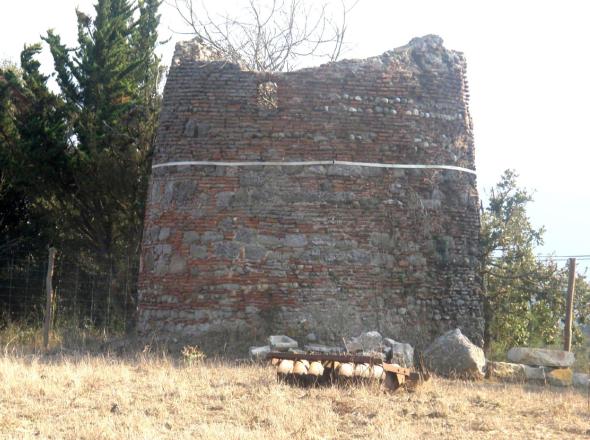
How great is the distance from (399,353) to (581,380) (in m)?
2.53

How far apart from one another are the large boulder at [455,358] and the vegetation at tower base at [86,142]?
259 inches

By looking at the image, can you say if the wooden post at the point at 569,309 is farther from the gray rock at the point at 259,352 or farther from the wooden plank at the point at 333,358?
the gray rock at the point at 259,352

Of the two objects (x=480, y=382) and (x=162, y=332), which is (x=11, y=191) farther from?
(x=480, y=382)

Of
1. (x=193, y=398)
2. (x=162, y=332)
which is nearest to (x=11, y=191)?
(x=162, y=332)

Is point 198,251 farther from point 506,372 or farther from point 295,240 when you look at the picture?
point 506,372

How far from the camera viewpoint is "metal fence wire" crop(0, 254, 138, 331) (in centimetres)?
1550

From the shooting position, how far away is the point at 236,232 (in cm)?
1165

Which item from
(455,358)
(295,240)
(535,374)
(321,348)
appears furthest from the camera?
(295,240)

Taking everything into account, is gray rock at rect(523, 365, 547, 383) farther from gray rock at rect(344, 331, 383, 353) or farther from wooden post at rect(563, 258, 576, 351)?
gray rock at rect(344, 331, 383, 353)

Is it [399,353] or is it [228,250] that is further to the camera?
[228,250]

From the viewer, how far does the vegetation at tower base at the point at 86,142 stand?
1546 centimetres

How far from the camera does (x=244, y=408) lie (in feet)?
25.4

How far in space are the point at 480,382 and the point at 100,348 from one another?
5293 mm

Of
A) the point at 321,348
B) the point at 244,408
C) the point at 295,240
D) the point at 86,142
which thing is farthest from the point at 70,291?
the point at 244,408
